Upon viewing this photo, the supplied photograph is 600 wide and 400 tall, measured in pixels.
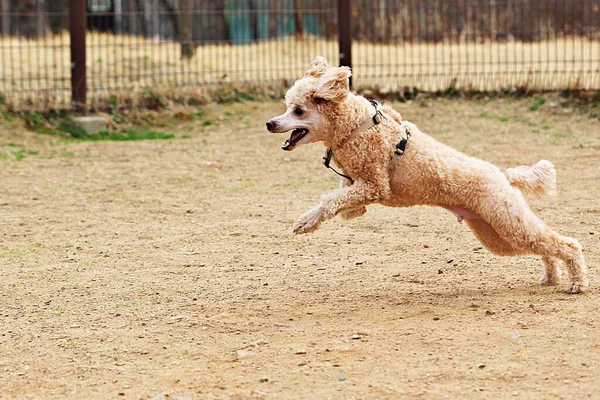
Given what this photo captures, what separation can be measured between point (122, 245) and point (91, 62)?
6589 millimetres

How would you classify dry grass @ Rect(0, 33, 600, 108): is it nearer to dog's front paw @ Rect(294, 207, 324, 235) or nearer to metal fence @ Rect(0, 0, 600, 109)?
metal fence @ Rect(0, 0, 600, 109)

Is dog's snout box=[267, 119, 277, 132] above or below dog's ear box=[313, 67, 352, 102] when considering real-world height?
below

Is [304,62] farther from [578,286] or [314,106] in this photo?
[578,286]

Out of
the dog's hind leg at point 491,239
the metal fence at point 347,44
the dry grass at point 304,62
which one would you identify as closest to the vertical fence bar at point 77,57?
the dry grass at point 304,62

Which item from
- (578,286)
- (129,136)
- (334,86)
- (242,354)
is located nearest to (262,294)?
(242,354)

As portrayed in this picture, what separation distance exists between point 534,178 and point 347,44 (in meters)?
7.65

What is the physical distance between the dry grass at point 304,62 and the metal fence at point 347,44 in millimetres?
17

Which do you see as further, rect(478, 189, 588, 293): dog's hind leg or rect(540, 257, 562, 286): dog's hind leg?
rect(540, 257, 562, 286): dog's hind leg

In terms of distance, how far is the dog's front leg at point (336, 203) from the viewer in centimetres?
530

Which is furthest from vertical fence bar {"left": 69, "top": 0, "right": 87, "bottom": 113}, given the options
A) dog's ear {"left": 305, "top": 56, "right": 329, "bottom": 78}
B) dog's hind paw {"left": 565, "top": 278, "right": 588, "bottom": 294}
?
dog's hind paw {"left": 565, "top": 278, "right": 588, "bottom": 294}

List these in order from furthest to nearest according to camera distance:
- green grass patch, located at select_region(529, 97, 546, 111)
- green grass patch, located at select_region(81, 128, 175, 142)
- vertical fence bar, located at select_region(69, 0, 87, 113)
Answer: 1. green grass patch, located at select_region(529, 97, 546, 111)
2. vertical fence bar, located at select_region(69, 0, 87, 113)
3. green grass patch, located at select_region(81, 128, 175, 142)

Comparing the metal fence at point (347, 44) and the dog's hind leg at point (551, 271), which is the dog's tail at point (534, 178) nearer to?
the dog's hind leg at point (551, 271)

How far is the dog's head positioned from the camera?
5.34 m

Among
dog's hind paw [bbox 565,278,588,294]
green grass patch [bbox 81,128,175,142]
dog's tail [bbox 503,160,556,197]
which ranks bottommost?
dog's hind paw [bbox 565,278,588,294]
